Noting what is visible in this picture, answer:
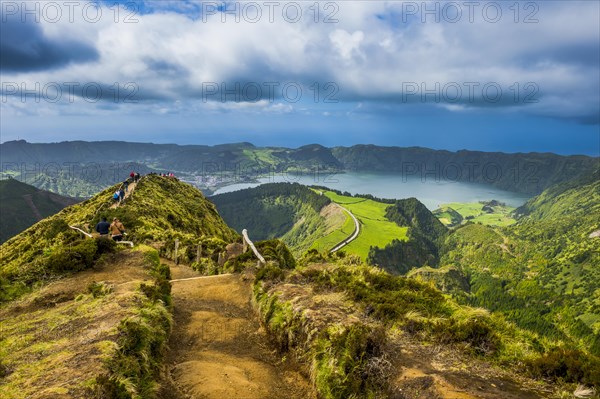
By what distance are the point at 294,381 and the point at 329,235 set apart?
18009 cm

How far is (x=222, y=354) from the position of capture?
12.6m

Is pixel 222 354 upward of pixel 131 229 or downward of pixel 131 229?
downward

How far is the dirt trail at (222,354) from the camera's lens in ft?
33.2

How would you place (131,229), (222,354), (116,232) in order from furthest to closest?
(131,229), (116,232), (222,354)

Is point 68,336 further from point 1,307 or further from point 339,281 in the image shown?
point 339,281

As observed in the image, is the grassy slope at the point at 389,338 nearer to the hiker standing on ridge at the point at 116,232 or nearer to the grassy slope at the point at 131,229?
the grassy slope at the point at 131,229

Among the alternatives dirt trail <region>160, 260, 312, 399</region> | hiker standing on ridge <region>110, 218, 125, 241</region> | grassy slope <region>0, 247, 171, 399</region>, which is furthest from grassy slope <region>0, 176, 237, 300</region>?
dirt trail <region>160, 260, 312, 399</region>

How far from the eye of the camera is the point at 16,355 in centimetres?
1022

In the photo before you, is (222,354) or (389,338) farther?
(222,354)

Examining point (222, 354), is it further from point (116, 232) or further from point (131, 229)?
point (131, 229)

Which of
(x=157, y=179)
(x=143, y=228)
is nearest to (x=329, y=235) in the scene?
(x=157, y=179)

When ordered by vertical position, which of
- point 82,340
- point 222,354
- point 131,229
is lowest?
point 222,354

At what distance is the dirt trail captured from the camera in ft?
33.2

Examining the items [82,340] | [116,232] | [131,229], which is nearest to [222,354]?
[82,340]
